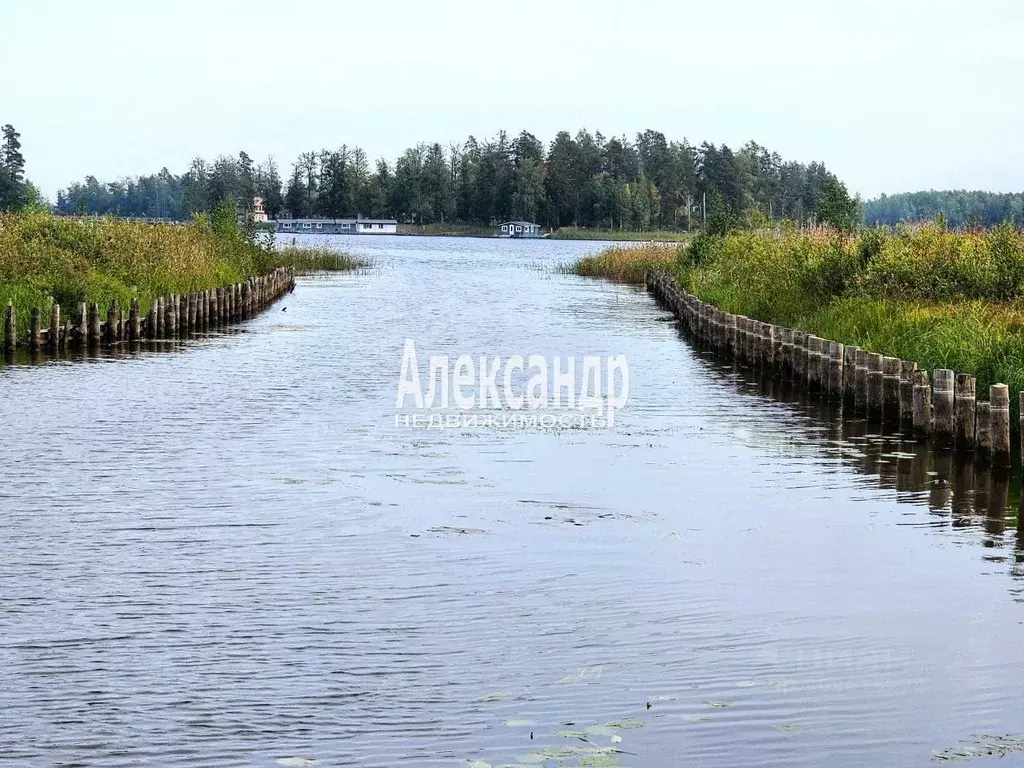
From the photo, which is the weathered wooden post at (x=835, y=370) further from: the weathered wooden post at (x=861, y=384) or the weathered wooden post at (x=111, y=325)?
the weathered wooden post at (x=111, y=325)

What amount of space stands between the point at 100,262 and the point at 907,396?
1084 inches

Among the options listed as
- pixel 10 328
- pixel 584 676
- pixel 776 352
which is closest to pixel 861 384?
pixel 776 352

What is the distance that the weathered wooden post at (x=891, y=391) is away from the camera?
2253 cm

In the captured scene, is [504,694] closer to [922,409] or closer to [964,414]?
[964,414]

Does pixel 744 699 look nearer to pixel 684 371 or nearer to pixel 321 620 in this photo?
pixel 321 620

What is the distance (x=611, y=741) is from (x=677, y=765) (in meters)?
0.50

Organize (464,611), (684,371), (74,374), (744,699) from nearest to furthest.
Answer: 1. (744,699)
2. (464,611)
3. (74,374)
4. (684,371)

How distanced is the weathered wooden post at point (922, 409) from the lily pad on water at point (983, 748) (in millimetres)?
12052

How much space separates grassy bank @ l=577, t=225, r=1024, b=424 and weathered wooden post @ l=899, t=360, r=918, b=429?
852mm

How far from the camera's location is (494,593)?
1227 cm

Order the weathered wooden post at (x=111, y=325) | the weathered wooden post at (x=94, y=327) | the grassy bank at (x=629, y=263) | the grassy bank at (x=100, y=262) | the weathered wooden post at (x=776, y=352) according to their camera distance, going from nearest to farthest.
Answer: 1. the weathered wooden post at (x=776, y=352)
2. the weathered wooden post at (x=94, y=327)
3. the weathered wooden post at (x=111, y=325)
4. the grassy bank at (x=100, y=262)
5. the grassy bank at (x=629, y=263)

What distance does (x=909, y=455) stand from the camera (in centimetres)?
1972

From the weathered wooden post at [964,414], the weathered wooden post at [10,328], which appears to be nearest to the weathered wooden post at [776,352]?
the weathered wooden post at [964,414]

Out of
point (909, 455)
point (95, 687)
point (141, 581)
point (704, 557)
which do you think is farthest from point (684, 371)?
point (95, 687)
